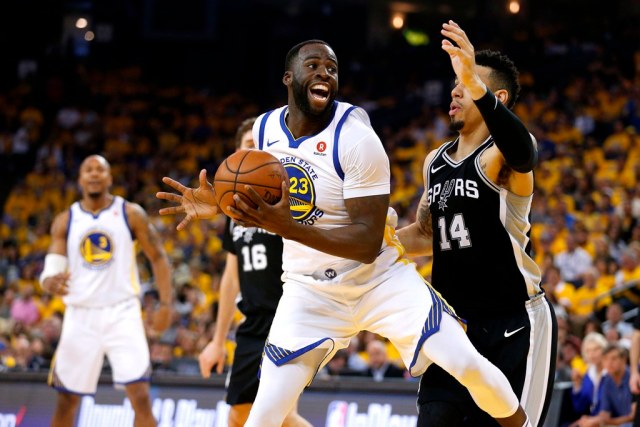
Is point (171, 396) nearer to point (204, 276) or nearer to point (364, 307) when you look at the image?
point (364, 307)

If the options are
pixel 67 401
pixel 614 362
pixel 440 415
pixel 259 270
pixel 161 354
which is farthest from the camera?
pixel 161 354

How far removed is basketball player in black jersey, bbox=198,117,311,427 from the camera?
6250 millimetres

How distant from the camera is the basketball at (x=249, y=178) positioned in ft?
13.5

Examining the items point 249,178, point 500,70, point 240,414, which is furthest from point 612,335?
point 249,178

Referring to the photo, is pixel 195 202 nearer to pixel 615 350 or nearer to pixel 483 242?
pixel 483 242

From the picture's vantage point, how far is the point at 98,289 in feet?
25.5

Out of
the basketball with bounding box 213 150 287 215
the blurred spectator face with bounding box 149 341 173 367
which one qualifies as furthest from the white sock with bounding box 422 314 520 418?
the blurred spectator face with bounding box 149 341 173 367

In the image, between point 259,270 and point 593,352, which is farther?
point 593,352

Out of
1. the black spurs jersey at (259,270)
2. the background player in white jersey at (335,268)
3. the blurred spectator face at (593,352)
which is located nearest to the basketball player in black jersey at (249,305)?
the black spurs jersey at (259,270)

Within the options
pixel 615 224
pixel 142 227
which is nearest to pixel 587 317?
pixel 615 224

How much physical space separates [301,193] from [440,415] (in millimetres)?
1188

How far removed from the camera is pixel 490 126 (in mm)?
4344

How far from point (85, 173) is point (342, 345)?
12.8ft

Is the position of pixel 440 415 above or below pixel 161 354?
above
